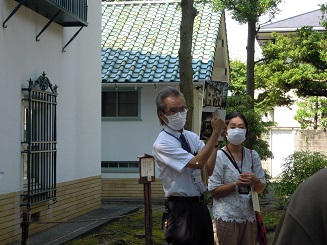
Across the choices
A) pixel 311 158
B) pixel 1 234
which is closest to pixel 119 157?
pixel 311 158

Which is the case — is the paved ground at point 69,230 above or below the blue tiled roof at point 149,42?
below

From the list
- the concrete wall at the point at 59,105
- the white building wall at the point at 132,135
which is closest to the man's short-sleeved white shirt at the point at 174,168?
the concrete wall at the point at 59,105

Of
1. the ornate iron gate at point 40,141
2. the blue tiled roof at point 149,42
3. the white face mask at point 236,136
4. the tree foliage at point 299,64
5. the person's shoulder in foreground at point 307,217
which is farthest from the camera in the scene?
the tree foliage at point 299,64

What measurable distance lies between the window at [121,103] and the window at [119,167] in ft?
4.43

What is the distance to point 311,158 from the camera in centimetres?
1488

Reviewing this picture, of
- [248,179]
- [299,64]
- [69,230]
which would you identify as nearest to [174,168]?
[248,179]

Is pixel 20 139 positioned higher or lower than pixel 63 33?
lower

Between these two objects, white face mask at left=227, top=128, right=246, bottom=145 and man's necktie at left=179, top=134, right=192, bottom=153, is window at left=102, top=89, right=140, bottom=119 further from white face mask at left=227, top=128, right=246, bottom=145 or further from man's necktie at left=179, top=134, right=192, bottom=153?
man's necktie at left=179, top=134, right=192, bottom=153

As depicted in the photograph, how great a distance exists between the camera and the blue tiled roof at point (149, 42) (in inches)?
734

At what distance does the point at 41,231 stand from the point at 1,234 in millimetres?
1820

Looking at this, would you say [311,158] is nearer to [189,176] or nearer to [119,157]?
[119,157]

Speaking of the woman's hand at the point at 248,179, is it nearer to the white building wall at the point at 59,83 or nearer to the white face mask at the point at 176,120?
the white face mask at the point at 176,120

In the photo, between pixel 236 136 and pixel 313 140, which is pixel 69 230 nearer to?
pixel 236 136

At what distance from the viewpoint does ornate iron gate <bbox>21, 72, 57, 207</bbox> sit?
10.9 m
